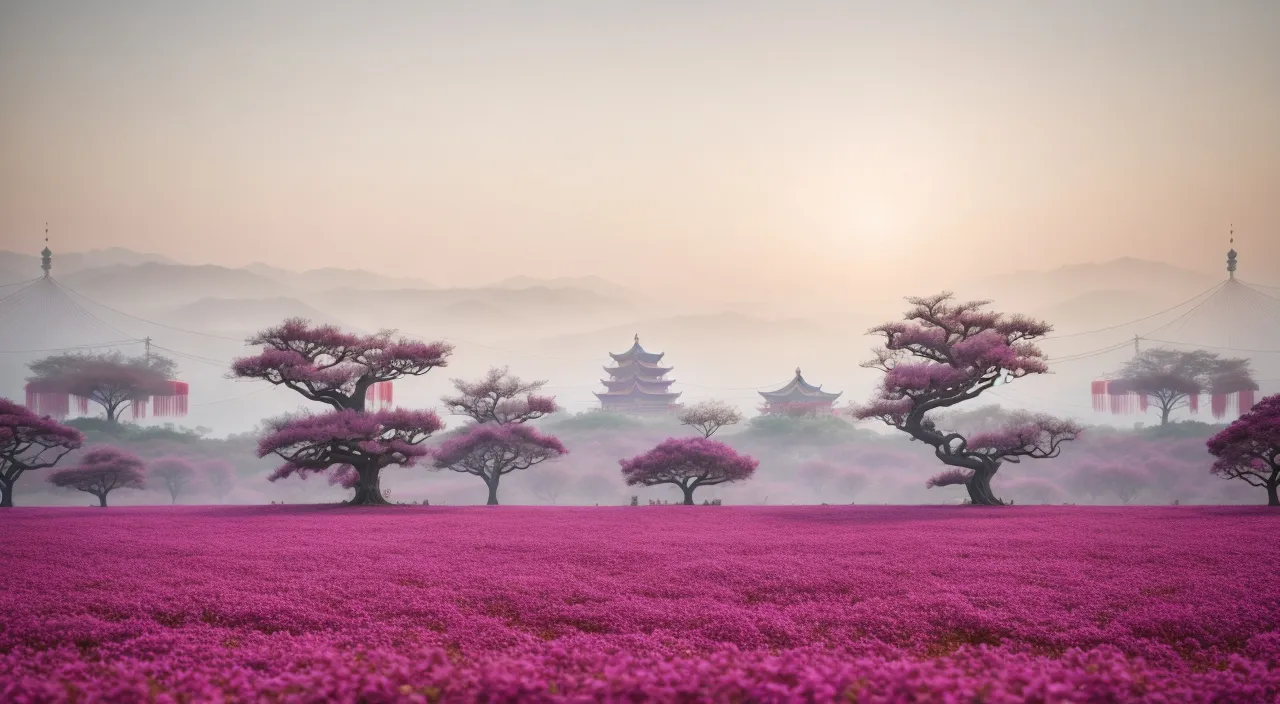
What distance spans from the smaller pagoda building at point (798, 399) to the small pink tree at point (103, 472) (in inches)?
1814

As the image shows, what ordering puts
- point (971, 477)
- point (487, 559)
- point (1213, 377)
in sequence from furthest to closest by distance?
point (1213, 377) < point (971, 477) < point (487, 559)

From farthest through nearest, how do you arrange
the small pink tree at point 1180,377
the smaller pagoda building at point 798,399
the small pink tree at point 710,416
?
the smaller pagoda building at point 798,399, the small pink tree at point 1180,377, the small pink tree at point 710,416

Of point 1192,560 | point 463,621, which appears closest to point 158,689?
point 463,621

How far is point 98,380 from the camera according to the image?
1986 inches

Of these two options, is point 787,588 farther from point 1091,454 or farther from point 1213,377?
→ point 1213,377

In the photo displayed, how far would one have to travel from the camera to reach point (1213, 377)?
54.0 metres

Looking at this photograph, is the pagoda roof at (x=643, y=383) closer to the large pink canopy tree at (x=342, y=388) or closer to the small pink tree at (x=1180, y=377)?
the small pink tree at (x=1180, y=377)

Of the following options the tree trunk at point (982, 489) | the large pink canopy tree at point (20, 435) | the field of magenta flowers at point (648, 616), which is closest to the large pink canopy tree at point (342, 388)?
the large pink canopy tree at point (20, 435)

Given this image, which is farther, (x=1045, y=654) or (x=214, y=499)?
(x=214, y=499)

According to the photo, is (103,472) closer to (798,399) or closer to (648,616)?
(648,616)

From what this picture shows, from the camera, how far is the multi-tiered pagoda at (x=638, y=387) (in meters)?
72.9

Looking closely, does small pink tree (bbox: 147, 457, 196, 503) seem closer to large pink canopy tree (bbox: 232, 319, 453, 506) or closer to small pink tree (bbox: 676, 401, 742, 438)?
large pink canopy tree (bbox: 232, 319, 453, 506)

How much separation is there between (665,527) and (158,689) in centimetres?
1248

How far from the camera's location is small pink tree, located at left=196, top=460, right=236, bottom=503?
47.9m
